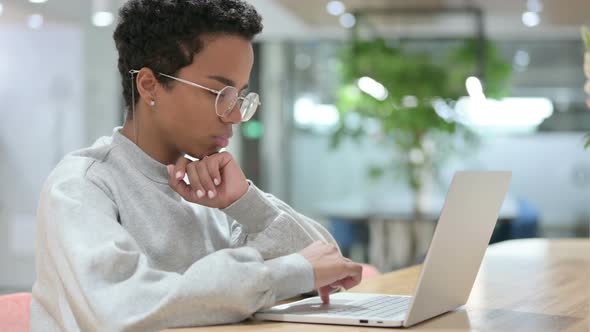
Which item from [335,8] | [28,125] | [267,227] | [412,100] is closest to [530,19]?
[412,100]

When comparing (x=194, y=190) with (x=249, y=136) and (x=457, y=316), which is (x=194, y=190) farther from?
(x=249, y=136)

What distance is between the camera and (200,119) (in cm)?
161

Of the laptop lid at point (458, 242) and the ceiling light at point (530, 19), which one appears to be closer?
the laptop lid at point (458, 242)

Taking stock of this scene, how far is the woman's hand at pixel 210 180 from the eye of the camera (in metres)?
1.58

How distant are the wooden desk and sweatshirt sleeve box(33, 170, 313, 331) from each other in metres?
0.04

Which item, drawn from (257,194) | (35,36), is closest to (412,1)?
(35,36)

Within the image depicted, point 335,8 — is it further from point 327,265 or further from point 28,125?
point 327,265

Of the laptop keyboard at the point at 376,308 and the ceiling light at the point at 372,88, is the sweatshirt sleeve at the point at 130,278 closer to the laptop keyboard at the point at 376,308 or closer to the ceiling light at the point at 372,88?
the laptop keyboard at the point at 376,308

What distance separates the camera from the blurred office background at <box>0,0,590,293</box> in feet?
23.6

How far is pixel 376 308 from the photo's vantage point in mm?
1504

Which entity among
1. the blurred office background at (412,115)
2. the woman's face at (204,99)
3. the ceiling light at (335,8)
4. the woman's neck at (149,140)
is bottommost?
the blurred office background at (412,115)

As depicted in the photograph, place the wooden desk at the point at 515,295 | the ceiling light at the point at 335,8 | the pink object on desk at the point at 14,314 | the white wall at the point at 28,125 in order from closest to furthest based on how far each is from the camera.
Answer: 1. the wooden desk at the point at 515,295
2. the pink object on desk at the point at 14,314
3. the white wall at the point at 28,125
4. the ceiling light at the point at 335,8

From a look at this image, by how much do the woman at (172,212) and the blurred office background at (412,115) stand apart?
5148 mm

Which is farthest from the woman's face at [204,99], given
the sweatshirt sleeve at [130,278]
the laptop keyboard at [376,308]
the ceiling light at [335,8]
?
the ceiling light at [335,8]
